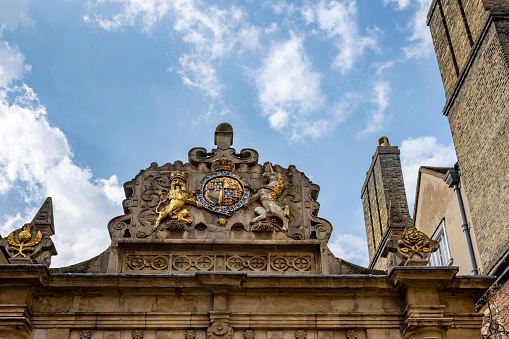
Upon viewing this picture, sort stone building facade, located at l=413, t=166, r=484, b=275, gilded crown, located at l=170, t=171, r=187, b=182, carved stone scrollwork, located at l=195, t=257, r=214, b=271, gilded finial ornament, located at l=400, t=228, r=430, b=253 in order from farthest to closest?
stone building facade, located at l=413, t=166, r=484, b=275, gilded crown, located at l=170, t=171, r=187, b=182, carved stone scrollwork, located at l=195, t=257, r=214, b=271, gilded finial ornament, located at l=400, t=228, r=430, b=253

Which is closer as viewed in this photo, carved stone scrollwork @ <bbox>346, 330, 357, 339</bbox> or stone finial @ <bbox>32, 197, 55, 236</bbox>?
carved stone scrollwork @ <bbox>346, 330, 357, 339</bbox>

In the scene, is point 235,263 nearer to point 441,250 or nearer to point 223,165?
point 223,165

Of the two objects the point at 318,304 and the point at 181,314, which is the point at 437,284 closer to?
the point at 318,304

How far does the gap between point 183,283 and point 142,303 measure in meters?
0.83

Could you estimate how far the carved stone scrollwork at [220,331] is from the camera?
37.0 ft

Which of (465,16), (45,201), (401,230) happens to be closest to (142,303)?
(45,201)

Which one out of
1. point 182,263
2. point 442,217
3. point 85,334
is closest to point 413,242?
point 182,263

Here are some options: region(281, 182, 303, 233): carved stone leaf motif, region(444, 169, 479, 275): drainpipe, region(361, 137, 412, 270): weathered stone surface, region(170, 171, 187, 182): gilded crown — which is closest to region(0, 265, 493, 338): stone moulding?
region(281, 182, 303, 233): carved stone leaf motif

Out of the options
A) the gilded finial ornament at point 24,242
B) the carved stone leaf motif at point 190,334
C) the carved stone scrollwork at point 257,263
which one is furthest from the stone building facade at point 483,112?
the gilded finial ornament at point 24,242

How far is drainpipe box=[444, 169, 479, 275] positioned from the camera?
57.6 feet

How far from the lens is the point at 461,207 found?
18719 millimetres

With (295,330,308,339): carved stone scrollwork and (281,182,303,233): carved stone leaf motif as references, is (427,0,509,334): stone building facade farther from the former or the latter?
(295,330,308,339): carved stone scrollwork

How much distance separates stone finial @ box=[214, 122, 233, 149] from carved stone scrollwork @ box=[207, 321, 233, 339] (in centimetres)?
446

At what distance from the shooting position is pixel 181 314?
1156 centimetres
